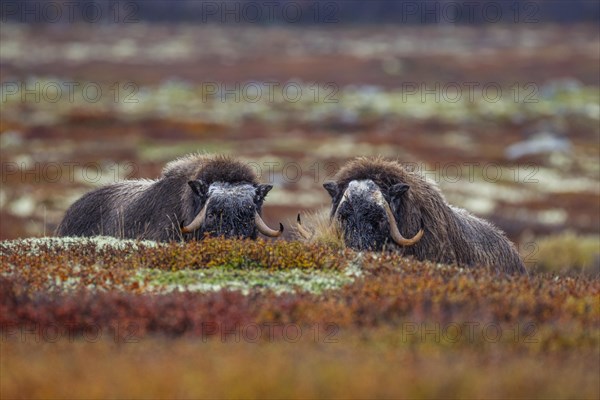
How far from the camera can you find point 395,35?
→ 12862 centimetres

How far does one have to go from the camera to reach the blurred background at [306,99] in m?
39.1

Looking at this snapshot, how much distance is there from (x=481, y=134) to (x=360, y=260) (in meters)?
47.2

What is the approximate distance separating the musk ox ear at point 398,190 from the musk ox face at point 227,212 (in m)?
1.49

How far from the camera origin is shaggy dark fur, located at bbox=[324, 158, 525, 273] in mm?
12773

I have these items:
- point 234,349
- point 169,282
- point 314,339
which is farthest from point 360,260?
point 234,349

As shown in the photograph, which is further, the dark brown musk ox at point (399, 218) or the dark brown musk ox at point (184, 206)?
the dark brown musk ox at point (184, 206)

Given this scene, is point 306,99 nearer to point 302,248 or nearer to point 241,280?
point 302,248

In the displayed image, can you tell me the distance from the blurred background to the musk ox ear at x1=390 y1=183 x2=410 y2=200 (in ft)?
5.59

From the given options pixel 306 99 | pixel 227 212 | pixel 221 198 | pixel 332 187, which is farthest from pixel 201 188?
pixel 306 99

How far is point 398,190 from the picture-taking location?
43.0 feet

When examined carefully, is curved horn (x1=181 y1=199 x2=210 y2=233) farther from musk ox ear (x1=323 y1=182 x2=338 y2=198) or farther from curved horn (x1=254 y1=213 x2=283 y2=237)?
musk ox ear (x1=323 y1=182 x2=338 y2=198)

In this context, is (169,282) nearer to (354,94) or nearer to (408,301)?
(408,301)

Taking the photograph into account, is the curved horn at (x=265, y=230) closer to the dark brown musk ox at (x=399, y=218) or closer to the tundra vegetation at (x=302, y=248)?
the dark brown musk ox at (x=399, y=218)

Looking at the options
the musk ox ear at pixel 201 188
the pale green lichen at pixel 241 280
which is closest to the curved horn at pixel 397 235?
the musk ox ear at pixel 201 188
